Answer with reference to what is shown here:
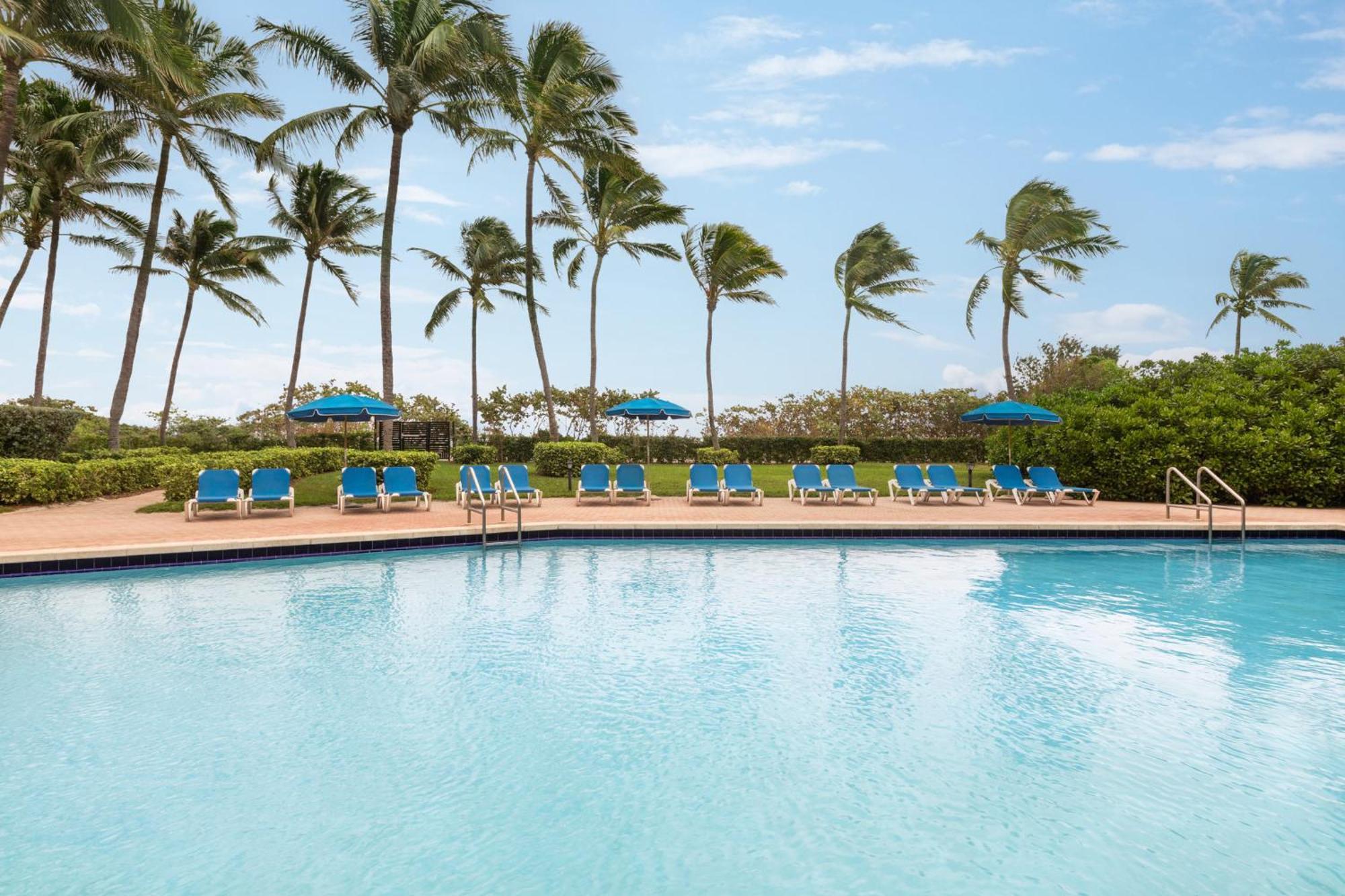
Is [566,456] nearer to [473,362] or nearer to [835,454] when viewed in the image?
[835,454]

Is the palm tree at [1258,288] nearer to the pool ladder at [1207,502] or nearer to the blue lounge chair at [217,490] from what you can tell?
the pool ladder at [1207,502]

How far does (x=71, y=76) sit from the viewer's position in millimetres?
16750

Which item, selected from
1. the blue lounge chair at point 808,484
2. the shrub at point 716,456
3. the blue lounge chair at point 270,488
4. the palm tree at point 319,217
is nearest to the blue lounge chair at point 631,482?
the blue lounge chair at point 808,484

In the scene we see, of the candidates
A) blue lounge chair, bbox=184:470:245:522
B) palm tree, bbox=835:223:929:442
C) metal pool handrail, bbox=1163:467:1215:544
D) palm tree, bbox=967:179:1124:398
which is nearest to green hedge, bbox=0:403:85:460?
blue lounge chair, bbox=184:470:245:522

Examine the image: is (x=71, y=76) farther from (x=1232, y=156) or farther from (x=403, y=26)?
(x=1232, y=156)

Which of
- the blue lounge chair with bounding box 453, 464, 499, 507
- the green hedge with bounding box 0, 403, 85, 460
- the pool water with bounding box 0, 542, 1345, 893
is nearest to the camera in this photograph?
the pool water with bounding box 0, 542, 1345, 893

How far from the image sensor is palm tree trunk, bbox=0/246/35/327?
22906 mm

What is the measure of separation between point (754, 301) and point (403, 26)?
46.5 ft

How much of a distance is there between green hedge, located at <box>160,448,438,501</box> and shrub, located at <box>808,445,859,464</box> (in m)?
14.7

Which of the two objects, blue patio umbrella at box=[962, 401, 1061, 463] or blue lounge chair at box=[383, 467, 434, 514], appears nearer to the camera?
blue lounge chair at box=[383, 467, 434, 514]

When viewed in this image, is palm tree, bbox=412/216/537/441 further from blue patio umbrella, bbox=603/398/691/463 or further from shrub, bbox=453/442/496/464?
blue patio umbrella, bbox=603/398/691/463

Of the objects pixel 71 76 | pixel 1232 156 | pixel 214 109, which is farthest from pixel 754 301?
pixel 71 76

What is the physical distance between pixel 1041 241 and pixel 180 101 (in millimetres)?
23197

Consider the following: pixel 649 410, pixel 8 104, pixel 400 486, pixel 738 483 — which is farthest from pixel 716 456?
pixel 8 104
